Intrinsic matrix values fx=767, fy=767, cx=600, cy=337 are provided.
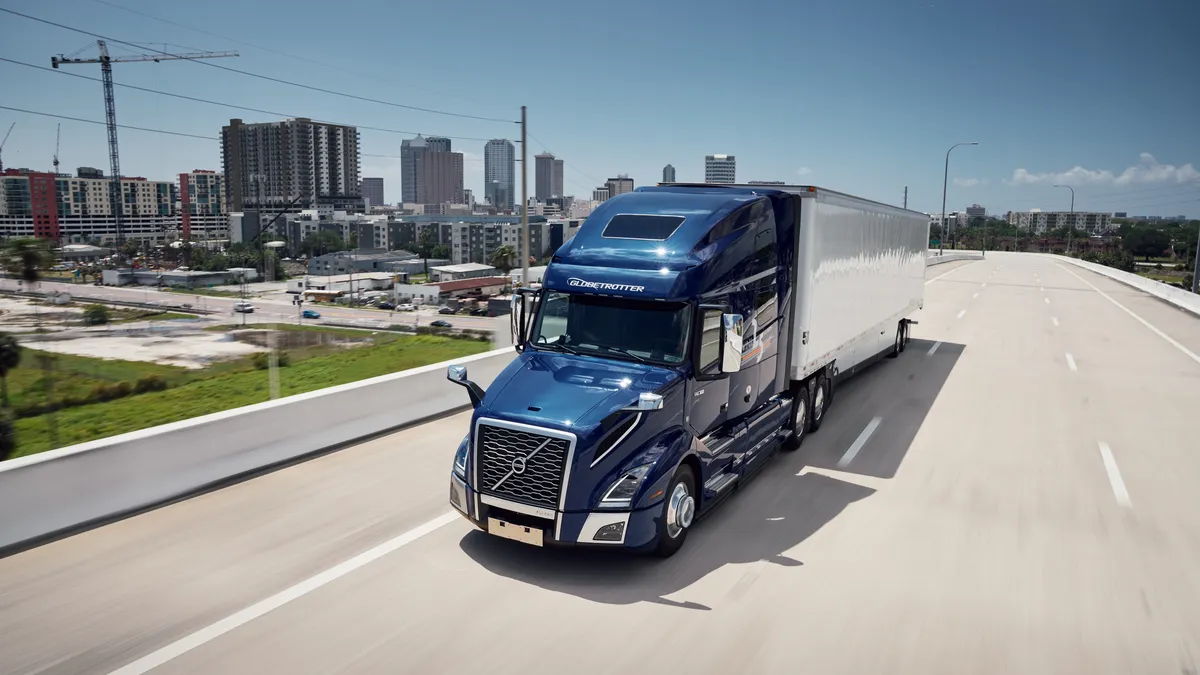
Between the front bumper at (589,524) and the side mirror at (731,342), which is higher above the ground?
the side mirror at (731,342)

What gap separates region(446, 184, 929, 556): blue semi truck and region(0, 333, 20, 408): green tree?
17.0ft

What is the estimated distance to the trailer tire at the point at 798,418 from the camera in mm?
10664

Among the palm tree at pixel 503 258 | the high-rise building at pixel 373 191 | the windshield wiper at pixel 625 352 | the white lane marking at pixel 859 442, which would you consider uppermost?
the high-rise building at pixel 373 191

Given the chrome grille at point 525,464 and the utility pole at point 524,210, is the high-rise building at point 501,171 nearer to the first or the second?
the utility pole at point 524,210

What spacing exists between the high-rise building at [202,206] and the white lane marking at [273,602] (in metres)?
8.22

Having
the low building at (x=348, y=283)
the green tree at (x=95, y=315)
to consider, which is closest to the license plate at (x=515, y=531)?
the green tree at (x=95, y=315)

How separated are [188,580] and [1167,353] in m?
23.3

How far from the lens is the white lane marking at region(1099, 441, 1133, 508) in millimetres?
9242

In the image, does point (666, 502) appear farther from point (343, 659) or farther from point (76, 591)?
point (76, 591)

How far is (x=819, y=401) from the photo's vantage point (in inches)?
470

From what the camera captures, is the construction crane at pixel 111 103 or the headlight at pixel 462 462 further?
the construction crane at pixel 111 103

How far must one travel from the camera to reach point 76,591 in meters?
6.45

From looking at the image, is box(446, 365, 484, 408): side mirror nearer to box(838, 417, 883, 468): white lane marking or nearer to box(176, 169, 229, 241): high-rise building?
box(838, 417, 883, 468): white lane marking

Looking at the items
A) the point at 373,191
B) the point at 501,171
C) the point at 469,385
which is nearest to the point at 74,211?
the point at 469,385
